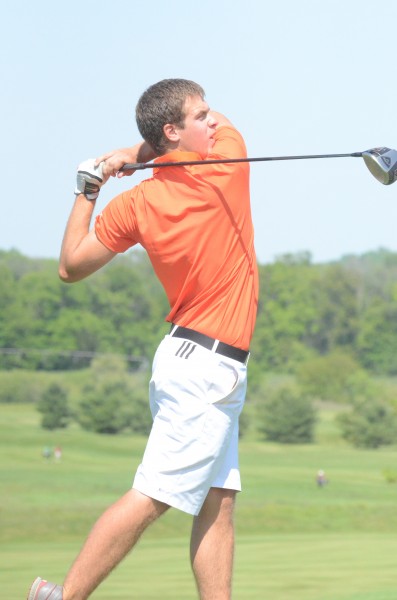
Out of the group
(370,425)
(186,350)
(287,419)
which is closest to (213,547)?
(186,350)

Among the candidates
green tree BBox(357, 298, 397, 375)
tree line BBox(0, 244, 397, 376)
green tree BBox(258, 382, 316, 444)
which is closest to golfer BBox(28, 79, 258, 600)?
green tree BBox(258, 382, 316, 444)

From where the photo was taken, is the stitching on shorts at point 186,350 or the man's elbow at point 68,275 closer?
the stitching on shorts at point 186,350

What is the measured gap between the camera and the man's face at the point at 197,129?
4312 millimetres

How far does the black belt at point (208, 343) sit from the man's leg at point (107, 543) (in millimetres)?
578

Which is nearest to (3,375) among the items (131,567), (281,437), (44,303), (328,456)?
(44,303)

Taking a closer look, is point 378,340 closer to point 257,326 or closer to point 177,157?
point 257,326

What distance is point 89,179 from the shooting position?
14.4ft

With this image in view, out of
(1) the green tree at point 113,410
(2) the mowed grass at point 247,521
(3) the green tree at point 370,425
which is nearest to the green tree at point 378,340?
(2) the mowed grass at point 247,521

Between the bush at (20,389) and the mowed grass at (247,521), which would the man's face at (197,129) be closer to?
the mowed grass at (247,521)

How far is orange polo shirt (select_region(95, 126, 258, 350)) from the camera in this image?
13.9 feet

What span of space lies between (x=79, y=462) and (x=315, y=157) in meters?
41.3

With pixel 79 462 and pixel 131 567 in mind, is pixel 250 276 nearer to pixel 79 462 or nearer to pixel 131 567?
pixel 131 567

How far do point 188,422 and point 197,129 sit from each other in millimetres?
1087

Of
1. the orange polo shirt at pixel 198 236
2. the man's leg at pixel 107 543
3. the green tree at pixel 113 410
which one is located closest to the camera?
the man's leg at pixel 107 543
